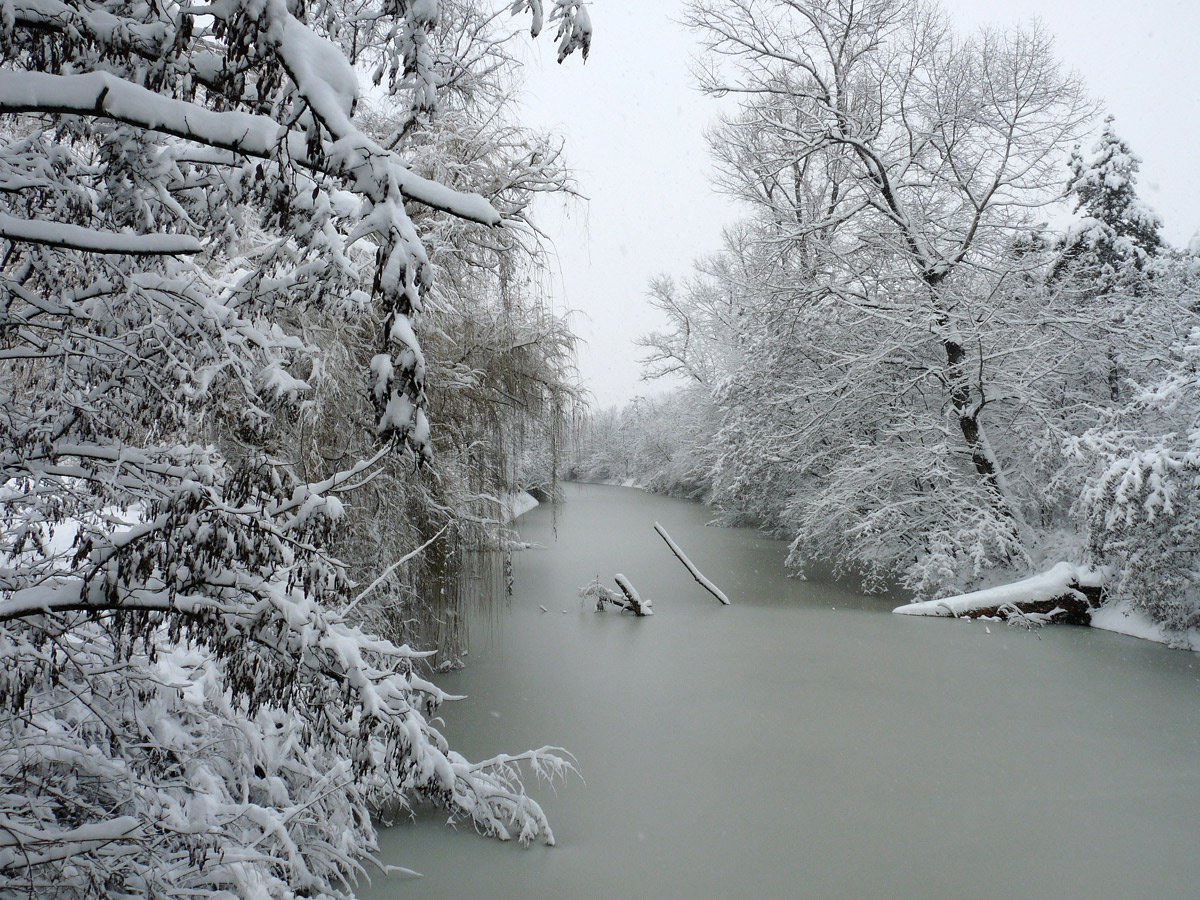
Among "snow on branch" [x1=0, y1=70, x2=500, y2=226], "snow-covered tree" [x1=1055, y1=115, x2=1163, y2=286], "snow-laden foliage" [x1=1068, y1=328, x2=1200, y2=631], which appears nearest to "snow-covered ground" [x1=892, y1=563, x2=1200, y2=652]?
"snow-laden foliage" [x1=1068, y1=328, x2=1200, y2=631]

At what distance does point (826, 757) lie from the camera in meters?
5.63

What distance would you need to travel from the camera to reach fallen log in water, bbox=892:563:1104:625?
29.6ft

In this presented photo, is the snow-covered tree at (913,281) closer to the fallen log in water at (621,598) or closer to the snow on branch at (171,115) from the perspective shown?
the fallen log in water at (621,598)

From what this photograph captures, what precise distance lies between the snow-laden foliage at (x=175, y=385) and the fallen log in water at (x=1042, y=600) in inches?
332

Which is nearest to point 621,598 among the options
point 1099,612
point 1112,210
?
point 1099,612

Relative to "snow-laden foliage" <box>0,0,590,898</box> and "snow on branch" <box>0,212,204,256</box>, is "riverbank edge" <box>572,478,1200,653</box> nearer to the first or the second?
"snow-laden foliage" <box>0,0,590,898</box>

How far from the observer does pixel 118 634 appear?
6.11 feet

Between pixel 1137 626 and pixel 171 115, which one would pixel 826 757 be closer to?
pixel 1137 626

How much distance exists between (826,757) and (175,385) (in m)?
5.23

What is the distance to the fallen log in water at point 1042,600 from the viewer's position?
9.01 metres

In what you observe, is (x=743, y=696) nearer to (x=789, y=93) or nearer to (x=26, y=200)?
(x=26, y=200)

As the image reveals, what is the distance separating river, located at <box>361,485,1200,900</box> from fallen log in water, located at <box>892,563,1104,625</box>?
0.27 metres

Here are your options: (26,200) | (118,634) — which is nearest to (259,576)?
(118,634)

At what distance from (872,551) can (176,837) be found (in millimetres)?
10458
